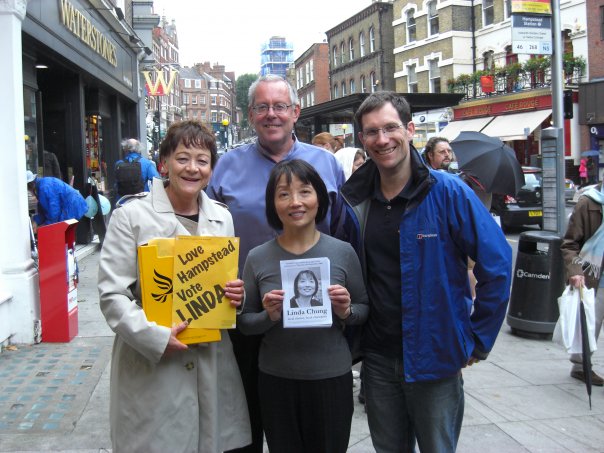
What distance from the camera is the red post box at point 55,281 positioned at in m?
5.97

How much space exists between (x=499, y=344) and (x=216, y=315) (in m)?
4.61

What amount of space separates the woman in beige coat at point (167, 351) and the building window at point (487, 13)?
3281 cm

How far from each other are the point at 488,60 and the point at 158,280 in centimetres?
3309

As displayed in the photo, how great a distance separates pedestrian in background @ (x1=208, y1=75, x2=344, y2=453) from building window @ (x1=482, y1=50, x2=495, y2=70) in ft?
102

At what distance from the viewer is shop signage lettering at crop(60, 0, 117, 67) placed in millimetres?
9320

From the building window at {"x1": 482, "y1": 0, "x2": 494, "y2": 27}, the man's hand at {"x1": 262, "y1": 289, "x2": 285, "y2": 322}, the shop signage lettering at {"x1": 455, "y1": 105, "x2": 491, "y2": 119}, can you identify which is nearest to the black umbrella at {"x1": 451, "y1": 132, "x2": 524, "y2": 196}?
the man's hand at {"x1": 262, "y1": 289, "x2": 285, "y2": 322}

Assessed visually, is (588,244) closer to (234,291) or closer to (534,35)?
(234,291)

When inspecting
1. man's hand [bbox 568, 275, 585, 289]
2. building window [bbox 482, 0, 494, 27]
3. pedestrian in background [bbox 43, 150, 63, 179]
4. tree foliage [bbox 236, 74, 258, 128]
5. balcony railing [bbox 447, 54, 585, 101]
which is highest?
tree foliage [bbox 236, 74, 258, 128]

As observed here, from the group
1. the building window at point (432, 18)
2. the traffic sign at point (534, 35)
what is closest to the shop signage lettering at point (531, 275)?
the traffic sign at point (534, 35)

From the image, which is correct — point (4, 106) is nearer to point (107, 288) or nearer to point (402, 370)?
point (107, 288)

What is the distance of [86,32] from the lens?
10750 mm

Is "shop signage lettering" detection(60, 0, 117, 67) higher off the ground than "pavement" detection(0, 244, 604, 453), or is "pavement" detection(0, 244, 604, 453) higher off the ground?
"shop signage lettering" detection(60, 0, 117, 67)

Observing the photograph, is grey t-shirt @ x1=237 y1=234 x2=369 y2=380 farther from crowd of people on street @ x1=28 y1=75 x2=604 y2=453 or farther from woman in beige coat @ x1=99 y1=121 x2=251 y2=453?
woman in beige coat @ x1=99 y1=121 x2=251 y2=453

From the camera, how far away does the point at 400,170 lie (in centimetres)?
271
